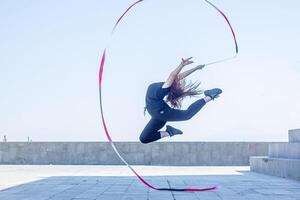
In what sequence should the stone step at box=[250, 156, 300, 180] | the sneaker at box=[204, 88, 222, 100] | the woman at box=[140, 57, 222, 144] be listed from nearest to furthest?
the woman at box=[140, 57, 222, 144], the sneaker at box=[204, 88, 222, 100], the stone step at box=[250, 156, 300, 180]

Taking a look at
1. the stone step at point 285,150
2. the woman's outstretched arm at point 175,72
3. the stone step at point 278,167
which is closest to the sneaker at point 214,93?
the woman's outstretched arm at point 175,72

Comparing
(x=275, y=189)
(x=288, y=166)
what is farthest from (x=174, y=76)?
(x=288, y=166)

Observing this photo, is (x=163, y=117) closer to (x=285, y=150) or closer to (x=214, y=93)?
(x=214, y=93)

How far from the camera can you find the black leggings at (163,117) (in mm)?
8125

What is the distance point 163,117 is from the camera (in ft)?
26.7

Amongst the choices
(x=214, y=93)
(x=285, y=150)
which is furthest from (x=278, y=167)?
(x=214, y=93)

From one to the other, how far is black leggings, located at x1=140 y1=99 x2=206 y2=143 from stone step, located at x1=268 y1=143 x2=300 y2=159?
32.8ft

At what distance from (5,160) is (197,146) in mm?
11467

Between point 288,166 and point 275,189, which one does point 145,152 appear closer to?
point 288,166

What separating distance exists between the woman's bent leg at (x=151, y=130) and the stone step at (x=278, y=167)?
9.16 m

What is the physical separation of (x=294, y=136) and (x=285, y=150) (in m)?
0.69

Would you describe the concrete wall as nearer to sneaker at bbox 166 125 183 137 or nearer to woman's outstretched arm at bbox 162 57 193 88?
sneaker at bbox 166 125 183 137

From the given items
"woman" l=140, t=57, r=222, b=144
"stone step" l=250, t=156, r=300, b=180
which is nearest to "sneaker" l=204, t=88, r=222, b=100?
"woman" l=140, t=57, r=222, b=144

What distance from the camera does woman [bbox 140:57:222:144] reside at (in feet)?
26.0
